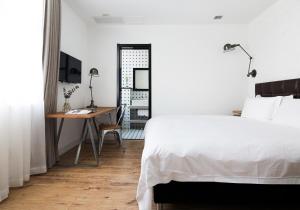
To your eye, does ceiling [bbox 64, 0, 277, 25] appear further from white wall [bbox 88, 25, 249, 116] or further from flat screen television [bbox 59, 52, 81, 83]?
flat screen television [bbox 59, 52, 81, 83]

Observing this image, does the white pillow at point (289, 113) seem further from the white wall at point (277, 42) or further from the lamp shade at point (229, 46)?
the lamp shade at point (229, 46)

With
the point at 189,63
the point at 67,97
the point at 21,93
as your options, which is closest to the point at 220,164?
the point at 21,93

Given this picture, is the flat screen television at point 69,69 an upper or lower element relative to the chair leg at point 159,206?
upper

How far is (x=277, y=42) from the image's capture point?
3.46 meters

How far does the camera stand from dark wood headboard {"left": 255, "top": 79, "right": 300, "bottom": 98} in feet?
9.50

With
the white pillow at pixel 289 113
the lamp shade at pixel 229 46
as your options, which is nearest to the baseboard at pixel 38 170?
the white pillow at pixel 289 113

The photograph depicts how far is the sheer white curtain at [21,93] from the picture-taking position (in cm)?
205

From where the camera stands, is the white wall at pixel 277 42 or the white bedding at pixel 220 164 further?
the white wall at pixel 277 42

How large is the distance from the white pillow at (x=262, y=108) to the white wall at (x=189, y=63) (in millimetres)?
1199

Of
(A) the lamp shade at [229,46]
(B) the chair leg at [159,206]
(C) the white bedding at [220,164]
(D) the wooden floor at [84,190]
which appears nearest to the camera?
(C) the white bedding at [220,164]

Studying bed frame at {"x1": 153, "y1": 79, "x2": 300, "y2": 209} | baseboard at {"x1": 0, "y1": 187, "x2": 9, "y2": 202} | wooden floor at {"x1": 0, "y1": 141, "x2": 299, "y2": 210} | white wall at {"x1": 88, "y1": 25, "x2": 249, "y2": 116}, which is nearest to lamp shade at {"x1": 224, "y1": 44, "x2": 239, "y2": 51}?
white wall at {"x1": 88, "y1": 25, "x2": 249, "y2": 116}

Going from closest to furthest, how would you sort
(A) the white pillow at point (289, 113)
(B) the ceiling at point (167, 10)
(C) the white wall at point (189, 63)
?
(A) the white pillow at point (289, 113), (B) the ceiling at point (167, 10), (C) the white wall at point (189, 63)

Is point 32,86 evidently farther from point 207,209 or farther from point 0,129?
point 207,209

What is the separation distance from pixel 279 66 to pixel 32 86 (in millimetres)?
3650
